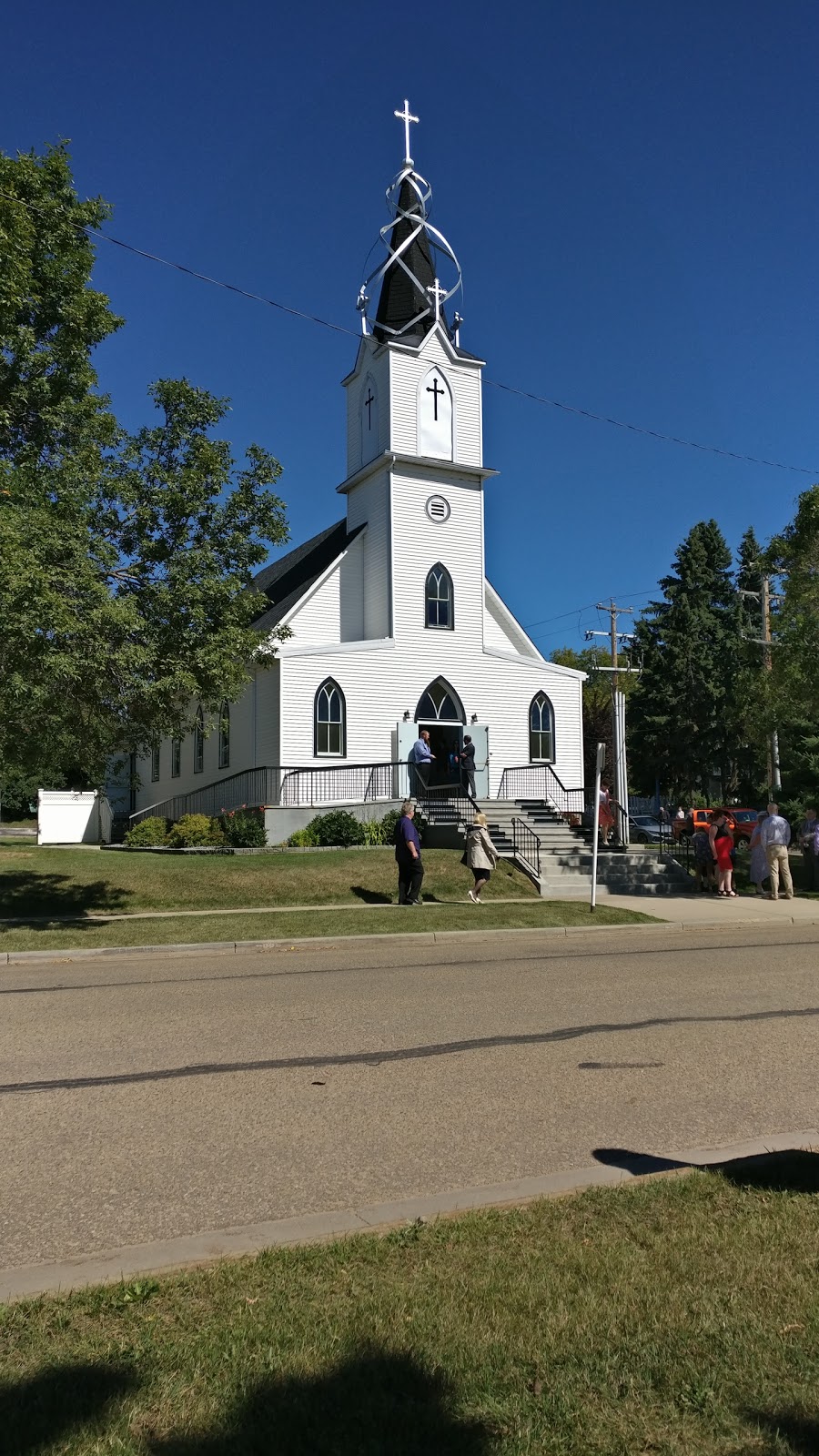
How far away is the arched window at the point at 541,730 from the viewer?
30728mm

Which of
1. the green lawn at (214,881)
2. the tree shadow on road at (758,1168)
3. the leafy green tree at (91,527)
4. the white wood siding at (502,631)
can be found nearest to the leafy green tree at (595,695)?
the white wood siding at (502,631)

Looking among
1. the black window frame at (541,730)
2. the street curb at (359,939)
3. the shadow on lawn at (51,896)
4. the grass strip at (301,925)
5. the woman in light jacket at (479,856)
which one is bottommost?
the street curb at (359,939)

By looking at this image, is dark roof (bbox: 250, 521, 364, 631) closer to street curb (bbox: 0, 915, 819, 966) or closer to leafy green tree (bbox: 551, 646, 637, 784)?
street curb (bbox: 0, 915, 819, 966)

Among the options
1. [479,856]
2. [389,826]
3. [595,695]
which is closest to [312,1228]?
[479,856]

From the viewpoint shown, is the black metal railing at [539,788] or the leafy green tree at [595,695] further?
the leafy green tree at [595,695]

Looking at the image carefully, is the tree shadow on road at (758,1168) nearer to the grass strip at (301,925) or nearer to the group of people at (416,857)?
the grass strip at (301,925)

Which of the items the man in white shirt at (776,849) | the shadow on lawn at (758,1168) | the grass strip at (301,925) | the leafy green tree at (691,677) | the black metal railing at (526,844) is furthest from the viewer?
the leafy green tree at (691,677)

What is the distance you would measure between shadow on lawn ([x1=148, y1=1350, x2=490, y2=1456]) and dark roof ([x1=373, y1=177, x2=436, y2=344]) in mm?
31458

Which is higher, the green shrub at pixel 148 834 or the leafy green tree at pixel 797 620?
the leafy green tree at pixel 797 620

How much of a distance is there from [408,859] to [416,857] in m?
0.15

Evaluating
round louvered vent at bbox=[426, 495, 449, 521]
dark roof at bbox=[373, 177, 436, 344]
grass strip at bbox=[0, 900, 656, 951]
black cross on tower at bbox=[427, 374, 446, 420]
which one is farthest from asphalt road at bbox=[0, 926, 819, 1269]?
dark roof at bbox=[373, 177, 436, 344]

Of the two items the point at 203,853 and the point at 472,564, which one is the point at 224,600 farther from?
the point at 472,564

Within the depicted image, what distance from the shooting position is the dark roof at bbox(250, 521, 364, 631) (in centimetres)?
3019

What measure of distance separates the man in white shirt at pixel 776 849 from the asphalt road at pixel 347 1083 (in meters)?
10.6
